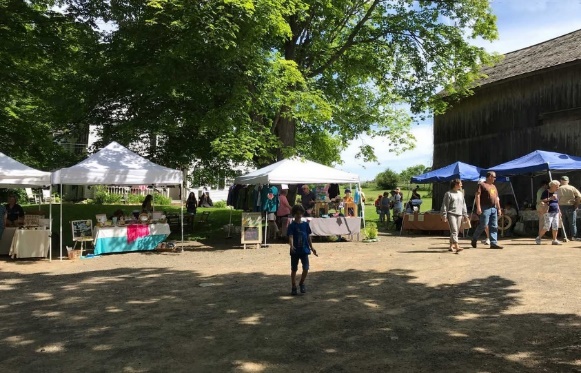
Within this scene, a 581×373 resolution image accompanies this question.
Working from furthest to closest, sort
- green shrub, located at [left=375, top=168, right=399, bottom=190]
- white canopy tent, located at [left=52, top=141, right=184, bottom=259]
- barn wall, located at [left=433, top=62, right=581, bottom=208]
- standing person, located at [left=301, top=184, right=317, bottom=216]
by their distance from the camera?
green shrub, located at [left=375, top=168, right=399, bottom=190], barn wall, located at [left=433, top=62, right=581, bottom=208], standing person, located at [left=301, top=184, right=317, bottom=216], white canopy tent, located at [left=52, top=141, right=184, bottom=259]

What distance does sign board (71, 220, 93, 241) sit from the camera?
41.0ft

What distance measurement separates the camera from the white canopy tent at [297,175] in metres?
13.7

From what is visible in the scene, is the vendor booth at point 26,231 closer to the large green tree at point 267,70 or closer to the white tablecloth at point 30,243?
the white tablecloth at point 30,243

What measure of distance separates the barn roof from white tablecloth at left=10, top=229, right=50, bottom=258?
17.3 m

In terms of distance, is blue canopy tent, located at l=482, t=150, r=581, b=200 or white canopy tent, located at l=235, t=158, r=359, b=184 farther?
blue canopy tent, located at l=482, t=150, r=581, b=200

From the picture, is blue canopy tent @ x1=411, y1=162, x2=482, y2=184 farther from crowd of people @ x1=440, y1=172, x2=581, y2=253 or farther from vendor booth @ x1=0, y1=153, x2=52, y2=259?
vendor booth @ x1=0, y1=153, x2=52, y2=259

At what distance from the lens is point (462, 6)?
17.6 m

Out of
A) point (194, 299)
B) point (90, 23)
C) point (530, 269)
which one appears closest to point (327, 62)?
point (90, 23)

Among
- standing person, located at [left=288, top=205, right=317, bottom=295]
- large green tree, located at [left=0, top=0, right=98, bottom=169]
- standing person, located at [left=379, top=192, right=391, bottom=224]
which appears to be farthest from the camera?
standing person, located at [left=379, top=192, right=391, bottom=224]

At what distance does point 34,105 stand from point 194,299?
17.7 meters

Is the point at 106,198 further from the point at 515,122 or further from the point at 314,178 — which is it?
the point at 515,122

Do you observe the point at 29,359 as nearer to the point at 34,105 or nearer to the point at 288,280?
the point at 288,280

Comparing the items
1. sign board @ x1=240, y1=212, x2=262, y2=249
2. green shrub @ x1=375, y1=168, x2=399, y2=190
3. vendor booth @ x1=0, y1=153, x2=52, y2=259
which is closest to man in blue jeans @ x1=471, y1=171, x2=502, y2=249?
sign board @ x1=240, y1=212, x2=262, y2=249

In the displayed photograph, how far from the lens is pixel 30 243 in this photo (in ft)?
38.4
